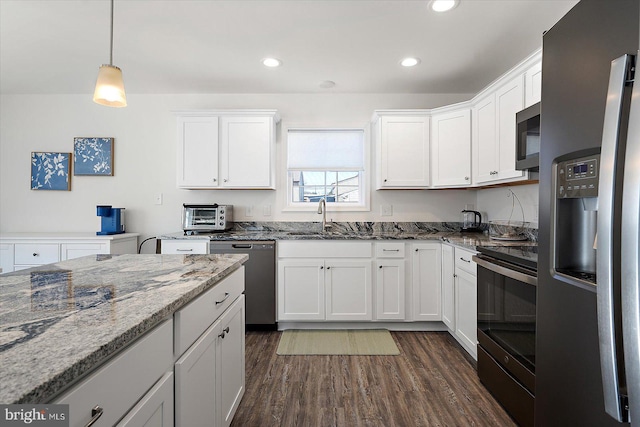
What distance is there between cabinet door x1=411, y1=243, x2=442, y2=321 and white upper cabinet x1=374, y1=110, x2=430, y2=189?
72 centimetres

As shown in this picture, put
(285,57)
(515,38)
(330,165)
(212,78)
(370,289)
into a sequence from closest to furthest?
(515,38)
(285,57)
(370,289)
(212,78)
(330,165)

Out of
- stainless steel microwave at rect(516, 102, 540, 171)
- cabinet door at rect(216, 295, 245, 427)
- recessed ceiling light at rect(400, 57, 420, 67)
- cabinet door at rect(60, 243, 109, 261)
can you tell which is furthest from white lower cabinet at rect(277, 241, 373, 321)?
cabinet door at rect(60, 243, 109, 261)

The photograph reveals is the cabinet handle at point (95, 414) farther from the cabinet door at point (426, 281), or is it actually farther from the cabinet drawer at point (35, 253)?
the cabinet drawer at point (35, 253)

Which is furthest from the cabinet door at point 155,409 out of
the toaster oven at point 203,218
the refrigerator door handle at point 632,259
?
the toaster oven at point 203,218

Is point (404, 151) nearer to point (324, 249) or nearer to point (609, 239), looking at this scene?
point (324, 249)

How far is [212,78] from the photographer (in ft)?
10.5

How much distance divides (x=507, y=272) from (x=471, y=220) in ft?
6.43

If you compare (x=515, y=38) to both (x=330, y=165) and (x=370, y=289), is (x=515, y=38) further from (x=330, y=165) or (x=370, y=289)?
(x=370, y=289)

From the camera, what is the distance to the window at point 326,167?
3.62 metres

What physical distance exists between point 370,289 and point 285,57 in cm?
232

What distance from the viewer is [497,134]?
8.13 ft

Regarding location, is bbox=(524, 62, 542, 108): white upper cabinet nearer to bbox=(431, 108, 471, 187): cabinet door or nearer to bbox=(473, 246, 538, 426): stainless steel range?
bbox=(431, 108, 471, 187): cabinet door

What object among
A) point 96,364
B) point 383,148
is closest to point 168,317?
point 96,364

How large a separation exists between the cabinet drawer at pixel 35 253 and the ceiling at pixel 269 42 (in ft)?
5.82
